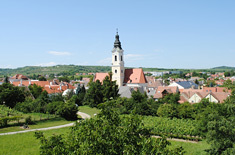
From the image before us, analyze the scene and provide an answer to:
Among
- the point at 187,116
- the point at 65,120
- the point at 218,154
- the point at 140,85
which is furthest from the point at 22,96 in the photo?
the point at 218,154

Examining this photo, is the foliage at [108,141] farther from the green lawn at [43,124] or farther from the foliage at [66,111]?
the foliage at [66,111]

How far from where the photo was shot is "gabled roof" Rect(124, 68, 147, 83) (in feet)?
185

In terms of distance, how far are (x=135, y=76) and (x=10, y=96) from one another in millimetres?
30410

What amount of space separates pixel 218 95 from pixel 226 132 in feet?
102

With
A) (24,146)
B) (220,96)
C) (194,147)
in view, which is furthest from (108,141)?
(220,96)

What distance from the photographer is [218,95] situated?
154 feet

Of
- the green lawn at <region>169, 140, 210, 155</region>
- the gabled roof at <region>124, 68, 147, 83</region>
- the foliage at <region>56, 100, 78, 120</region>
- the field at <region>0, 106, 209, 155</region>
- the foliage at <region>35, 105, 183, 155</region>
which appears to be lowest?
the green lawn at <region>169, 140, 210, 155</region>

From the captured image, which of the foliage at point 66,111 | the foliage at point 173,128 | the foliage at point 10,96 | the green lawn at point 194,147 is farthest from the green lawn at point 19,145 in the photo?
the foliage at point 10,96

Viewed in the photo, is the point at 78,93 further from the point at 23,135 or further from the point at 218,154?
the point at 218,154

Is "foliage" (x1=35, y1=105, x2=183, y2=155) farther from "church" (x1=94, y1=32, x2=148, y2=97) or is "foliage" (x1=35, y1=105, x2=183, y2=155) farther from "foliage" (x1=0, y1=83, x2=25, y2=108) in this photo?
"church" (x1=94, y1=32, x2=148, y2=97)

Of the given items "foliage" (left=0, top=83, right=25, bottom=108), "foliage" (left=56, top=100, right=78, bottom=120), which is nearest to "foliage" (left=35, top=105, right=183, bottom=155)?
"foliage" (left=56, top=100, right=78, bottom=120)

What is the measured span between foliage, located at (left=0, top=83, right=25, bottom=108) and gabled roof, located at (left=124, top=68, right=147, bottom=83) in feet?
87.4

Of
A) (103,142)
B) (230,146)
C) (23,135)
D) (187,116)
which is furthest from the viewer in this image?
(187,116)

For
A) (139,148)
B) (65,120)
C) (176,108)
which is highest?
(139,148)
